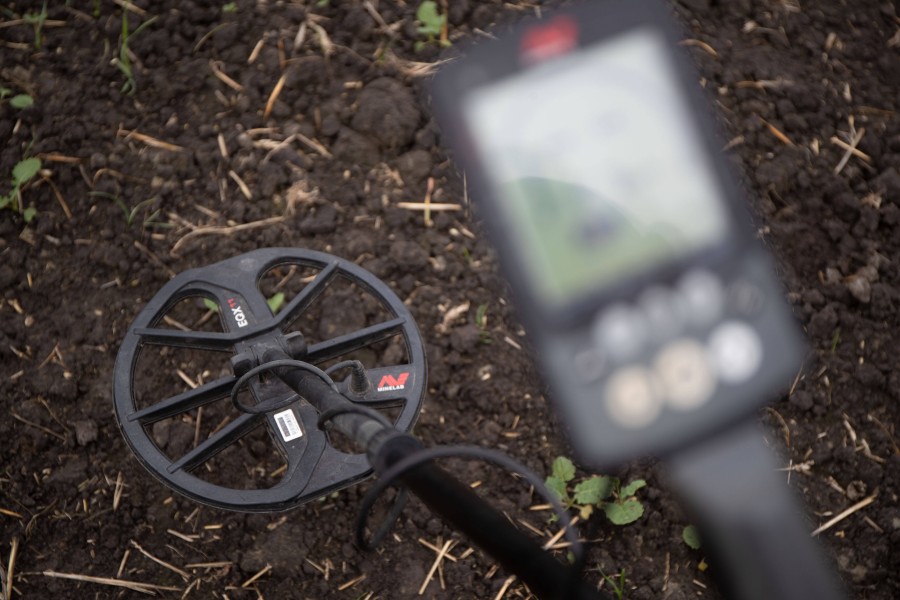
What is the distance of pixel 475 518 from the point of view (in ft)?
2.52

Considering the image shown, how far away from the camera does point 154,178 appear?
1.88 m

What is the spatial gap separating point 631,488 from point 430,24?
3.74 ft

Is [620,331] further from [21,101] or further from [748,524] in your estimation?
[21,101]

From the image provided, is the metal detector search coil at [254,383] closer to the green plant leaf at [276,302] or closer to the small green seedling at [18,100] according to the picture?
the green plant leaf at [276,302]

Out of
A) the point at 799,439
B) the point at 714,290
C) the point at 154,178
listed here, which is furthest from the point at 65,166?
the point at 799,439

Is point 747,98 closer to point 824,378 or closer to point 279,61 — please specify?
point 824,378

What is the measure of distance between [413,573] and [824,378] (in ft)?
2.97

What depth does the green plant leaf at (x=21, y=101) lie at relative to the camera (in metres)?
1.90

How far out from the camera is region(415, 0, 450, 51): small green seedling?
1.98 metres

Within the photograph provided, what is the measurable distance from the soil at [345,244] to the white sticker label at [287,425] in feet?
0.80

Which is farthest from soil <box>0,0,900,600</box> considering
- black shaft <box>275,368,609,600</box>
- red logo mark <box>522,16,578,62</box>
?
black shaft <box>275,368,609,600</box>

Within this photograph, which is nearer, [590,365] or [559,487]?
[590,365]

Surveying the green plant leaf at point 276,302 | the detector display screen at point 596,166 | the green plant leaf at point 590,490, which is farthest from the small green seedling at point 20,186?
the green plant leaf at point 590,490

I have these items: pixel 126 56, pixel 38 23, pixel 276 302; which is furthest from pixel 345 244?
pixel 38 23
